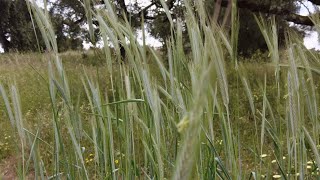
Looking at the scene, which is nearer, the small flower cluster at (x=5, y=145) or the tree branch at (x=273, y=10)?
the small flower cluster at (x=5, y=145)

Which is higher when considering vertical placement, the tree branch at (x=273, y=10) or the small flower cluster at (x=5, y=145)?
the tree branch at (x=273, y=10)

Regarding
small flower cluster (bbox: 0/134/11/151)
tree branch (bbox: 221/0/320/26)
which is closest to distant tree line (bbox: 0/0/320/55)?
tree branch (bbox: 221/0/320/26)

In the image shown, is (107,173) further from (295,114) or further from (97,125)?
(295,114)

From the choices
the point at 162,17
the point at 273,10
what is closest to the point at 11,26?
the point at 162,17

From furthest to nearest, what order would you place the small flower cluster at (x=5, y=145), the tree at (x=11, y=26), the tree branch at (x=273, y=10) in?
the tree at (x=11, y=26) < the tree branch at (x=273, y=10) < the small flower cluster at (x=5, y=145)

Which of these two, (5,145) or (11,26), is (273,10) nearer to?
(5,145)

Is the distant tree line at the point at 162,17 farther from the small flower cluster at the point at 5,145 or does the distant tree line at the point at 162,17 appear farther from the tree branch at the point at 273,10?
the small flower cluster at the point at 5,145

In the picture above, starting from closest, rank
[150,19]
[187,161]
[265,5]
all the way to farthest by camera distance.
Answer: [187,161], [265,5], [150,19]

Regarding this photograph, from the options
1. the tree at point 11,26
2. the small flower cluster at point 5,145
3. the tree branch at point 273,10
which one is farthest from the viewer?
the tree at point 11,26

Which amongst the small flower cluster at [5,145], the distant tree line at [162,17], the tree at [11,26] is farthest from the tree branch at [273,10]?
the tree at [11,26]

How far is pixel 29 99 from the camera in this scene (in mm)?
5125

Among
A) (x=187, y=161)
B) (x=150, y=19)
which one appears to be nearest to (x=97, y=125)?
(x=187, y=161)

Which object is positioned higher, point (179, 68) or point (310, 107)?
point (179, 68)

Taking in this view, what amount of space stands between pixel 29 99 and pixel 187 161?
16.7ft
